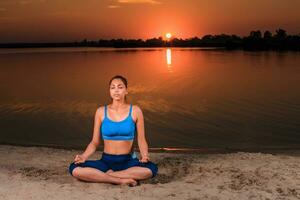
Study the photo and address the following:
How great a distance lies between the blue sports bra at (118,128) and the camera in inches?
257

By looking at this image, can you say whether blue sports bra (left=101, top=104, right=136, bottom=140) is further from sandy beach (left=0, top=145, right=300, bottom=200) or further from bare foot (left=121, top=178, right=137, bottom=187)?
sandy beach (left=0, top=145, right=300, bottom=200)

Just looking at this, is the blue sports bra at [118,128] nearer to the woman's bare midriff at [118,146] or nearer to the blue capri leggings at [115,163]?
the woman's bare midriff at [118,146]

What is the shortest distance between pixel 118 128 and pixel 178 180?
130cm

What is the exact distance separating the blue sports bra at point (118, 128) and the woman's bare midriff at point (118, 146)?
0.21 ft

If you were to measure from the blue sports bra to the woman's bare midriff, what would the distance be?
64mm

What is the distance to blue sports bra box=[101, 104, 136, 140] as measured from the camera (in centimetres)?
653

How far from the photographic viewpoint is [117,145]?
6.66 meters

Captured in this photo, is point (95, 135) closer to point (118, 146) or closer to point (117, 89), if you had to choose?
point (118, 146)

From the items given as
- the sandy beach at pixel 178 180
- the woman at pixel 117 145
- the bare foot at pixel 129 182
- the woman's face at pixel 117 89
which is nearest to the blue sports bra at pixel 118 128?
the woman at pixel 117 145

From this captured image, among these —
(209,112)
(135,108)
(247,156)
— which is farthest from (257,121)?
(135,108)

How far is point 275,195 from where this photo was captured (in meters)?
6.34

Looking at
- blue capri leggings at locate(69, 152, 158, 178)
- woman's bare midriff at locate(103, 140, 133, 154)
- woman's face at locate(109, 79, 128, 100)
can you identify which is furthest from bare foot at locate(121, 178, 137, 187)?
woman's face at locate(109, 79, 128, 100)

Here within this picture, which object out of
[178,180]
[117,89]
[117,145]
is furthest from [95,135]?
[178,180]

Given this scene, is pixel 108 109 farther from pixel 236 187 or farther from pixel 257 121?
pixel 257 121
